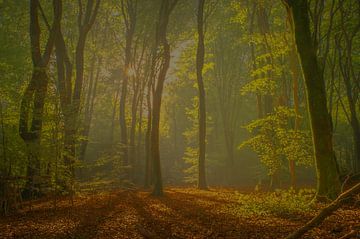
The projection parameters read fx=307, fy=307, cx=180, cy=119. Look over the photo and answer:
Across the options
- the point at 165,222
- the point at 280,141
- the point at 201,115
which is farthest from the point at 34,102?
the point at 201,115

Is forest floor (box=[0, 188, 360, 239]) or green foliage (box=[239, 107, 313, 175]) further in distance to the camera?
green foliage (box=[239, 107, 313, 175])

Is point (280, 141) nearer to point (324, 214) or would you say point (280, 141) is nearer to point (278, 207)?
point (278, 207)

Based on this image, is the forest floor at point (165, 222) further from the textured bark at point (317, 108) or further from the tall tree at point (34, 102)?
the tall tree at point (34, 102)

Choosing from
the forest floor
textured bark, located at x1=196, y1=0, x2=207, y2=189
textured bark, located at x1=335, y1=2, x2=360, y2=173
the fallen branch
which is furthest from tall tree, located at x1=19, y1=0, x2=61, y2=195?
textured bark, located at x1=335, y1=2, x2=360, y2=173

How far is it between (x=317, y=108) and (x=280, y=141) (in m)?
3.43

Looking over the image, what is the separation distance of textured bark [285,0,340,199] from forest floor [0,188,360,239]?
1.18m

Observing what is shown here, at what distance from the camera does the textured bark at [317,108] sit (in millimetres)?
10500

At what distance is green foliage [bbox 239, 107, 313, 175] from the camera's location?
44.1ft

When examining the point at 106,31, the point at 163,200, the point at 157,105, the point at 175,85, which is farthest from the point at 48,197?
the point at 175,85

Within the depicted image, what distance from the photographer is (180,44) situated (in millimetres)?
31719

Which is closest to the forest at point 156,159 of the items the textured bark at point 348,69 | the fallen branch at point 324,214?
the fallen branch at point 324,214

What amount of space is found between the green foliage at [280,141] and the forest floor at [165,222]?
369 centimetres

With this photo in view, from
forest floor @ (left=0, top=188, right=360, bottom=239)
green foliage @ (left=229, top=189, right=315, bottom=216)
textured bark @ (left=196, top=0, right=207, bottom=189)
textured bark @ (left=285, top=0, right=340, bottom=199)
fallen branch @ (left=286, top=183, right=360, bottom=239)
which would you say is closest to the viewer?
fallen branch @ (left=286, top=183, right=360, bottom=239)

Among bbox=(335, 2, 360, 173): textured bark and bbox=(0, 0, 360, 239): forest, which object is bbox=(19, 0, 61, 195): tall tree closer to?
bbox=(0, 0, 360, 239): forest
